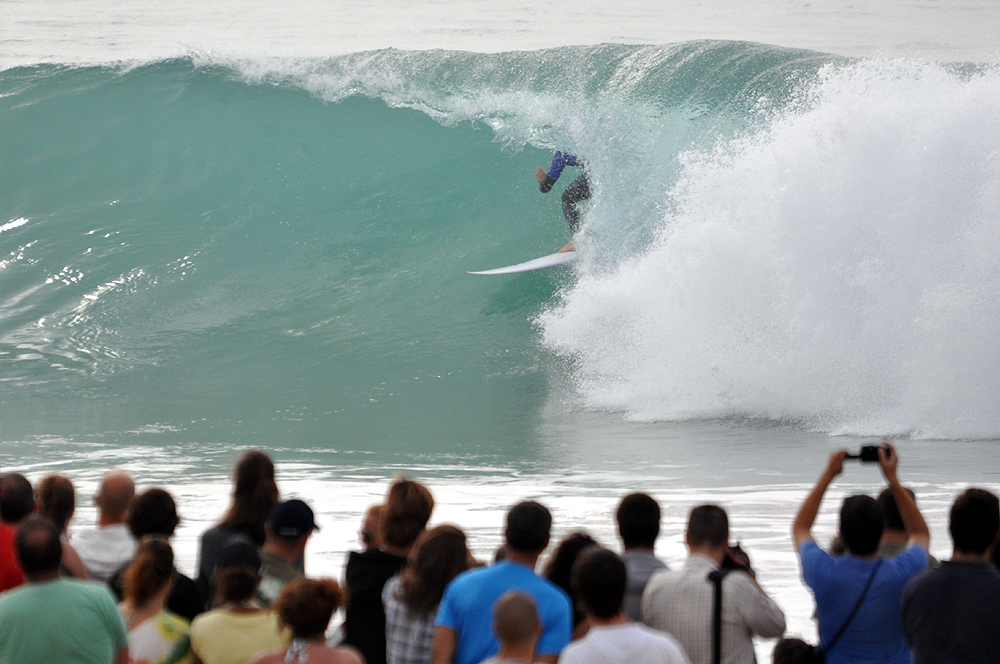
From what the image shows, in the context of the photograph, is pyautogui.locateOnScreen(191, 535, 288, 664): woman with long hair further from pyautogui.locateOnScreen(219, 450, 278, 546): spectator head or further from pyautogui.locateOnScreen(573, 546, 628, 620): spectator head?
pyautogui.locateOnScreen(573, 546, 628, 620): spectator head

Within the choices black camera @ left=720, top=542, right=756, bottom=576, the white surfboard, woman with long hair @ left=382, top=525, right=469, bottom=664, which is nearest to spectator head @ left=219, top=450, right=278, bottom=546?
woman with long hair @ left=382, top=525, right=469, bottom=664

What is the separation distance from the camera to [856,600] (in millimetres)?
2293

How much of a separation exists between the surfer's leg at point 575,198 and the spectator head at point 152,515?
803cm

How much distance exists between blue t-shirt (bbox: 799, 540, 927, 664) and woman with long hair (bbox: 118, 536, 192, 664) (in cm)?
136

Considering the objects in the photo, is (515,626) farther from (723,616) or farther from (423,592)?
(723,616)

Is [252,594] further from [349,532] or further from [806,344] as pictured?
[806,344]

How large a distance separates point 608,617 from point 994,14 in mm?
27866

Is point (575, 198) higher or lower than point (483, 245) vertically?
higher

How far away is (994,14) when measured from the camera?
25.9 m

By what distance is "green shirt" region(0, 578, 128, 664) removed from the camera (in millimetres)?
2164

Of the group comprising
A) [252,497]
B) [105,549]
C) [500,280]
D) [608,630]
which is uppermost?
[500,280]

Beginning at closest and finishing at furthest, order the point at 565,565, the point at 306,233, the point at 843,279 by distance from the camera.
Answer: the point at 565,565 → the point at 843,279 → the point at 306,233

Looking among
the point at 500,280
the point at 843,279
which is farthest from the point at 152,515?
the point at 500,280

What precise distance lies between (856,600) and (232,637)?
1.32 m
